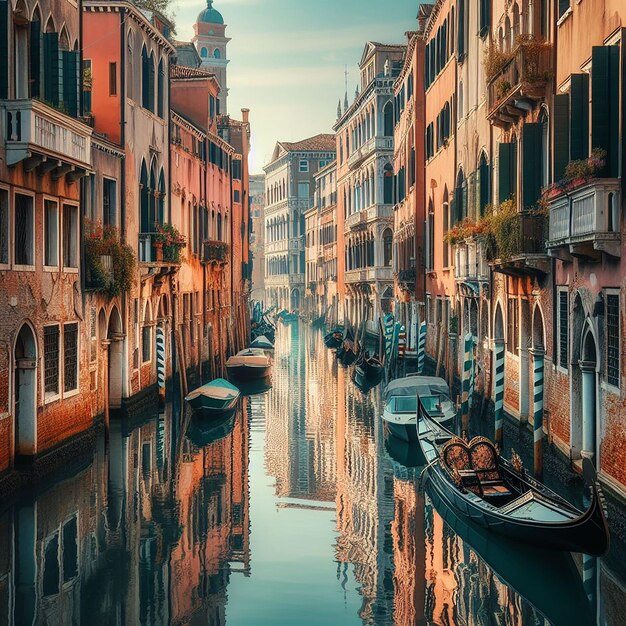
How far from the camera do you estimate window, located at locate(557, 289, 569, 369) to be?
13.7 metres

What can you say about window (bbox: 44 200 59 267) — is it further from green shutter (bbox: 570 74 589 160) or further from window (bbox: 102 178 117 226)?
green shutter (bbox: 570 74 589 160)

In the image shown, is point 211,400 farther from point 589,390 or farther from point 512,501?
point 512,501

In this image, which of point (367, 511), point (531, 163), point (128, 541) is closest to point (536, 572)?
point (367, 511)

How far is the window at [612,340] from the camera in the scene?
1105cm

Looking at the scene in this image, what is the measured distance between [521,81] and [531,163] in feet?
3.83

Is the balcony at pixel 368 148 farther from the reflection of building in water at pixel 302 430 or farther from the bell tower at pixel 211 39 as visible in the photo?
the bell tower at pixel 211 39

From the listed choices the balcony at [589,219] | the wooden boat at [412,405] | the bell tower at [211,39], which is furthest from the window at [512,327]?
the bell tower at [211,39]

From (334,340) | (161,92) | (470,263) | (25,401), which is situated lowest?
(334,340)

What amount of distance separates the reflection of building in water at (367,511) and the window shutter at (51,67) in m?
6.71

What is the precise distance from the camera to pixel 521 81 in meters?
14.7

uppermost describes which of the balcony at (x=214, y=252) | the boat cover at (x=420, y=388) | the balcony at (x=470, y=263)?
the balcony at (x=214, y=252)

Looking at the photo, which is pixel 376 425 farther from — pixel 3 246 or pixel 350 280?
pixel 350 280

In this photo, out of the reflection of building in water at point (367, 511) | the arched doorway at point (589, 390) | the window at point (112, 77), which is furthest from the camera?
the window at point (112, 77)

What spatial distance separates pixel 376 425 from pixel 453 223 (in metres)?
4.86
